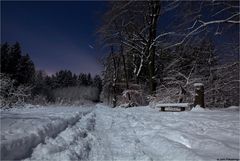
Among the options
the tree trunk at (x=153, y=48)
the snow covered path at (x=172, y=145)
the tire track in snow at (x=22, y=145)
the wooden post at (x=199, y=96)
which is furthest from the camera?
the tree trunk at (x=153, y=48)

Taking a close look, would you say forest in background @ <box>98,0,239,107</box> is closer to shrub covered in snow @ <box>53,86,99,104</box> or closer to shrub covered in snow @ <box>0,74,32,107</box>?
shrub covered in snow @ <box>0,74,32,107</box>

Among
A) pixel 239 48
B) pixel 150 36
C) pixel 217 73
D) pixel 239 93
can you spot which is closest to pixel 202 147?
pixel 239 48

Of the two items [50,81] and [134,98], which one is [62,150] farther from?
[50,81]

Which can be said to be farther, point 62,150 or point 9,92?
point 9,92

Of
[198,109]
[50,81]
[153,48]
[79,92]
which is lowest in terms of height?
[198,109]

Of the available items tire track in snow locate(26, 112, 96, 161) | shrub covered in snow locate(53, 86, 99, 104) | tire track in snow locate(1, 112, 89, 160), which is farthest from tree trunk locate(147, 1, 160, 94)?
shrub covered in snow locate(53, 86, 99, 104)

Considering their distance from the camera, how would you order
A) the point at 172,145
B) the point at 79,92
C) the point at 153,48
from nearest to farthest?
1. the point at 172,145
2. the point at 153,48
3. the point at 79,92

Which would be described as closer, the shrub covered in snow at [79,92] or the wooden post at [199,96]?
the wooden post at [199,96]

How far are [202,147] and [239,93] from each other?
967cm

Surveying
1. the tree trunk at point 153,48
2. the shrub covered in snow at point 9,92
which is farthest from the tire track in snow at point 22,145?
the shrub covered in snow at point 9,92

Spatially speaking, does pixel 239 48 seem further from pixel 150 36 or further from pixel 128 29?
pixel 128 29

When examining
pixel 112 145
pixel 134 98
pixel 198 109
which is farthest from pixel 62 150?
pixel 134 98

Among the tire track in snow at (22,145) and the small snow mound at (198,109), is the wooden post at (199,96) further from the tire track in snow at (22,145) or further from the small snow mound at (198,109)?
the tire track in snow at (22,145)

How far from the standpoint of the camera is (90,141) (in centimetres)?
505
